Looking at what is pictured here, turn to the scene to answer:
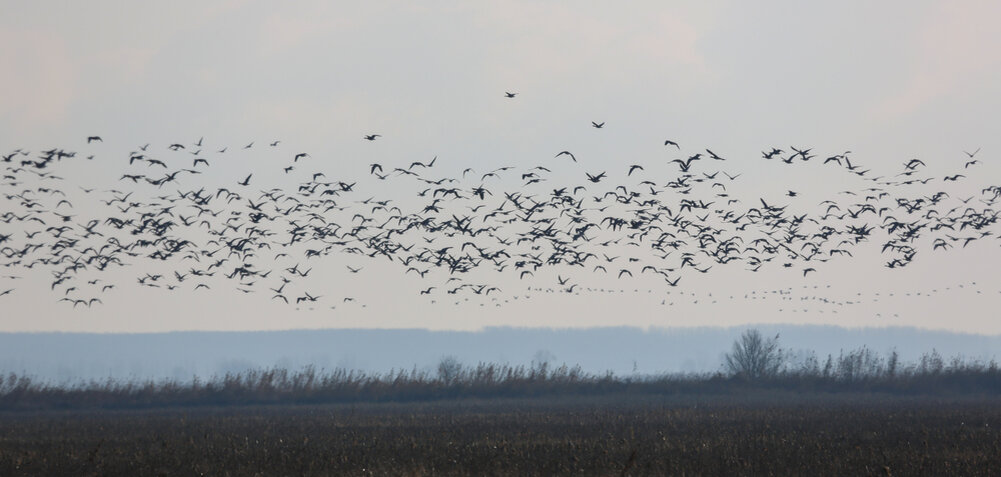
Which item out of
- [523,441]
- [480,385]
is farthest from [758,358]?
[523,441]

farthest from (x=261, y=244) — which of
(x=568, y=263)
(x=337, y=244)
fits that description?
(x=568, y=263)

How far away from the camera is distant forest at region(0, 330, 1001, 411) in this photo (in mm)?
41500

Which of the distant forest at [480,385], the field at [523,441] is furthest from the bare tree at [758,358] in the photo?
the field at [523,441]

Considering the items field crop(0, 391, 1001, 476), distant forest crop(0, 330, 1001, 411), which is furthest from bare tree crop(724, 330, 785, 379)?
field crop(0, 391, 1001, 476)

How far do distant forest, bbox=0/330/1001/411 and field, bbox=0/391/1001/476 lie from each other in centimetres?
502

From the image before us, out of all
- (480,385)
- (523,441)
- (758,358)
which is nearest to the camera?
(523,441)

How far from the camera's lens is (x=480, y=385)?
45.4 metres

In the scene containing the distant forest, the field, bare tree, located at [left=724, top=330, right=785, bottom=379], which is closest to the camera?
the field

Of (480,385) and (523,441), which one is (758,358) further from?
(523,441)

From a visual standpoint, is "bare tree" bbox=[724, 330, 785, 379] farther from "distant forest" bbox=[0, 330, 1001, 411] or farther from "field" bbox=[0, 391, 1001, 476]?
"field" bbox=[0, 391, 1001, 476]

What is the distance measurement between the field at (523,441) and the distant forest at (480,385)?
502cm

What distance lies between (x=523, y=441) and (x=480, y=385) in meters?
22.4

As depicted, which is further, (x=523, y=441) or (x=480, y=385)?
(x=480, y=385)

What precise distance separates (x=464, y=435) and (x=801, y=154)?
10.4m
